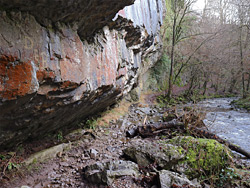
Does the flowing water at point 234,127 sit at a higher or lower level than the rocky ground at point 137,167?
lower

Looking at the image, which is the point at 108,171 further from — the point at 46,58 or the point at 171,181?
the point at 46,58

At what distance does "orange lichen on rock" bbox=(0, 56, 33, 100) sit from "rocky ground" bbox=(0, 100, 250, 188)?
1.92 m

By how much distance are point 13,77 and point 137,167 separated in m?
2.71

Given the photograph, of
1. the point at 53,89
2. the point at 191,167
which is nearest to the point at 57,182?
the point at 53,89

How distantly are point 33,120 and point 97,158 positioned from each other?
1904mm

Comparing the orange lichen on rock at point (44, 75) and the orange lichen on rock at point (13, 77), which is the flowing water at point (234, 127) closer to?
the orange lichen on rock at point (44, 75)

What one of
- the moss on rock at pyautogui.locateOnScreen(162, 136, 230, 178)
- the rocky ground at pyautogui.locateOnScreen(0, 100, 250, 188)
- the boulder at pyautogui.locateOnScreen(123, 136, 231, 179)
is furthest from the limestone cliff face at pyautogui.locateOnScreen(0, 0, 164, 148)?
the moss on rock at pyautogui.locateOnScreen(162, 136, 230, 178)

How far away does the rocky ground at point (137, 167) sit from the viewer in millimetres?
3047

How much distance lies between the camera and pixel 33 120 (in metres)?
3.35

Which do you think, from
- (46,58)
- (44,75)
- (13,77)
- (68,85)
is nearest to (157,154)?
(68,85)

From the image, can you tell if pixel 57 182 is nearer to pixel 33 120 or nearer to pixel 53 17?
pixel 33 120

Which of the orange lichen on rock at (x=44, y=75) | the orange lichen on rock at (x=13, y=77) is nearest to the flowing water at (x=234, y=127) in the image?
the orange lichen on rock at (x=44, y=75)

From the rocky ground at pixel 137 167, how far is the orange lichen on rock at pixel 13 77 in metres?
1.92

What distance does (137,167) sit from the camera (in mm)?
3424
